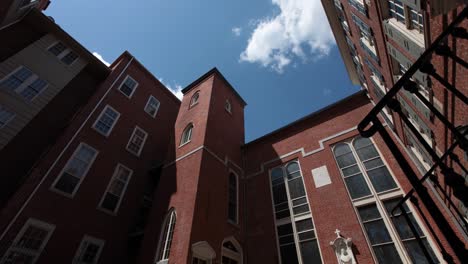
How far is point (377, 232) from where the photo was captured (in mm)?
9688

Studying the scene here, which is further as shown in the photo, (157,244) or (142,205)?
(142,205)

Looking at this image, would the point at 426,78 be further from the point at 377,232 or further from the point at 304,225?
the point at 304,225

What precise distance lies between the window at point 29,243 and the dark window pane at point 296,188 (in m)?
12.2

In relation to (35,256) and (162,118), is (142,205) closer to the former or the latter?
(35,256)

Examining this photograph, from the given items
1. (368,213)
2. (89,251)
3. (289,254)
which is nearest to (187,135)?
(89,251)

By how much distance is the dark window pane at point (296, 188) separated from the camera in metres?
12.9

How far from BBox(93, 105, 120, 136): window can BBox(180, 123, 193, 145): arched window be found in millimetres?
4938

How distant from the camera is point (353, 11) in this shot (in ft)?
41.4

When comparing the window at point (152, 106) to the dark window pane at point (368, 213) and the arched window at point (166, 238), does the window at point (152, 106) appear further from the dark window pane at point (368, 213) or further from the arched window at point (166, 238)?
the dark window pane at point (368, 213)

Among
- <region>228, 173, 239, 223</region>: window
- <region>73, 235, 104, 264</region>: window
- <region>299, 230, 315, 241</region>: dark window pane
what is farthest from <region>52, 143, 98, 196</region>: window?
<region>299, 230, 315, 241</region>: dark window pane

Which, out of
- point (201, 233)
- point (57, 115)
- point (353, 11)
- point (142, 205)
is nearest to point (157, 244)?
point (201, 233)

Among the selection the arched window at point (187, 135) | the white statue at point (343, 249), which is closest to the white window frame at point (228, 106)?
the arched window at point (187, 135)

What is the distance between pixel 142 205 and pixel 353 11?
17495mm

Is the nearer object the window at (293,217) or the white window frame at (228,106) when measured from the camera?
the window at (293,217)
